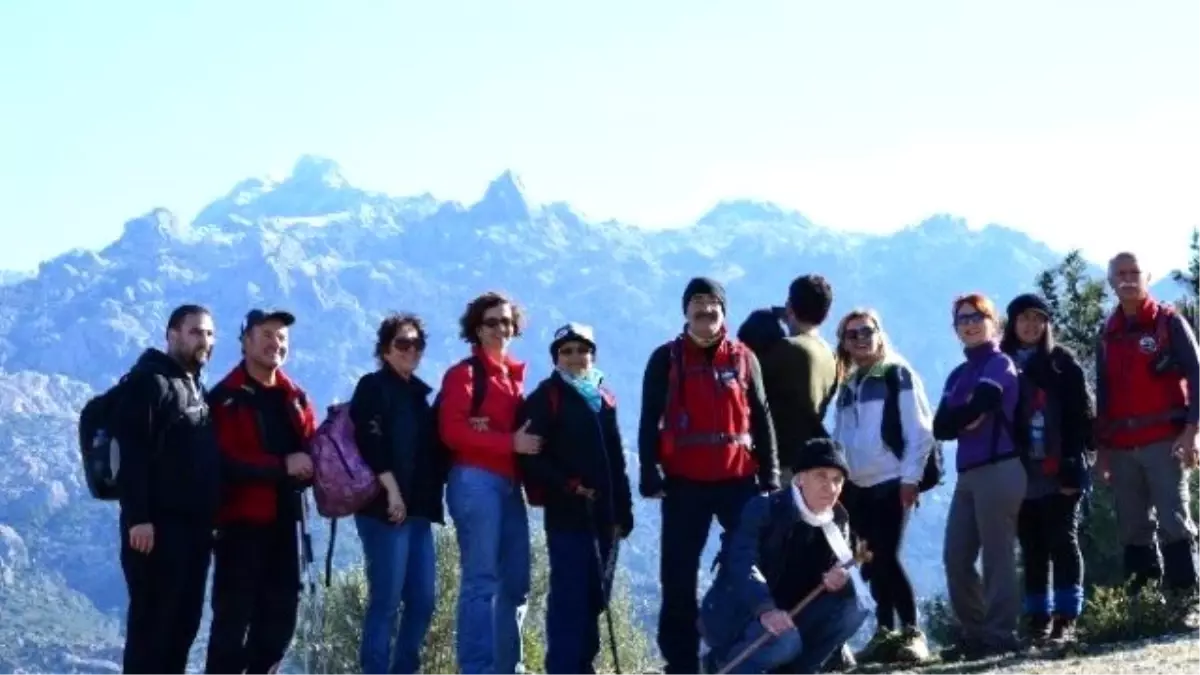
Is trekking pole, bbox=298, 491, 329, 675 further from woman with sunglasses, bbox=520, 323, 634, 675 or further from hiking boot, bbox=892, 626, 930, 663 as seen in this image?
hiking boot, bbox=892, 626, 930, 663

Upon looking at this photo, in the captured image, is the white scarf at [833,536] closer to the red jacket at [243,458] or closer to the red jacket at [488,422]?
the red jacket at [488,422]

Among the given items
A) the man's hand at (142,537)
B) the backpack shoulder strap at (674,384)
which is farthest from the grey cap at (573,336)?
the man's hand at (142,537)

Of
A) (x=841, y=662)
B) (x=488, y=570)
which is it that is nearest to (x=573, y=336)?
(x=488, y=570)

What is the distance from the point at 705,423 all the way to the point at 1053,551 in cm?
292

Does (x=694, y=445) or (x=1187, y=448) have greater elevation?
(x=694, y=445)

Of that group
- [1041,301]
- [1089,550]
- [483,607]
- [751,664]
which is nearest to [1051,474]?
[1041,301]

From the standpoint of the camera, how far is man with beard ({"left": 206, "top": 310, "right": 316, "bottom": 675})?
30.1 ft

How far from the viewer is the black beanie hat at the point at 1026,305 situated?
34.0 ft

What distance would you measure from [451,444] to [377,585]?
3.38 ft

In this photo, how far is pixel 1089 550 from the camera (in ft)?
107

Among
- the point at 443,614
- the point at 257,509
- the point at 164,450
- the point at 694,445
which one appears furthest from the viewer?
the point at 443,614

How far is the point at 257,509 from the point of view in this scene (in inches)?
366

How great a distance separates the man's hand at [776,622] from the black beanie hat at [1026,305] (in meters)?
3.60

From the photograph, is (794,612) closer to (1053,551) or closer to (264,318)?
(1053,551)
